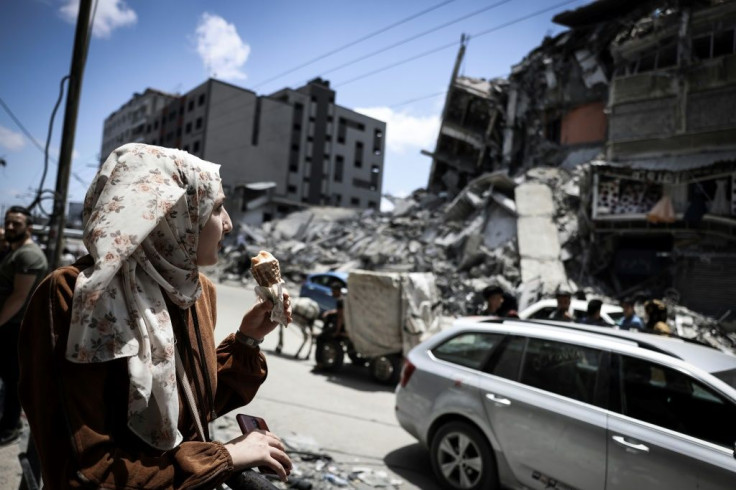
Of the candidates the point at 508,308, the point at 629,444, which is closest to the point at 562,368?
the point at 629,444

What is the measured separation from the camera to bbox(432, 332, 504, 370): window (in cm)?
427

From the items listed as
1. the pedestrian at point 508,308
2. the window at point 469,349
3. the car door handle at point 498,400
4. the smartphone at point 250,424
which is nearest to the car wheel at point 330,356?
the pedestrian at point 508,308

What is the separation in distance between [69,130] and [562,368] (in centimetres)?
648

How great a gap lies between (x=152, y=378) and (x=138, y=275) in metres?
0.28

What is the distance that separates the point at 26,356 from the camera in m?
1.08

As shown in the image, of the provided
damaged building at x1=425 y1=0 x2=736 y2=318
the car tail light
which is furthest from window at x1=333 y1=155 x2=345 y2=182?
the car tail light

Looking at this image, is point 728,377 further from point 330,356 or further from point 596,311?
point 330,356

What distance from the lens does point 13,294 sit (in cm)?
357

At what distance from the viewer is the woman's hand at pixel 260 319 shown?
154 centimetres

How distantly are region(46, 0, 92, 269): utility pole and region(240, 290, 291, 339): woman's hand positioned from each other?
5413mm

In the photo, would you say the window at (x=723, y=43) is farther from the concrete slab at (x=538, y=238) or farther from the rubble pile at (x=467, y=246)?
the concrete slab at (x=538, y=238)

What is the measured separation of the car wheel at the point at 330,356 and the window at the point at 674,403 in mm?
5872

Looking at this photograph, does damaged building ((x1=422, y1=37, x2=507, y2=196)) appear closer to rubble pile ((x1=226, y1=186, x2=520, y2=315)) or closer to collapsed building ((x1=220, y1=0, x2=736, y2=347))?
collapsed building ((x1=220, y1=0, x2=736, y2=347))

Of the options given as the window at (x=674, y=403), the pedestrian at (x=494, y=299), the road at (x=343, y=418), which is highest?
the pedestrian at (x=494, y=299)
